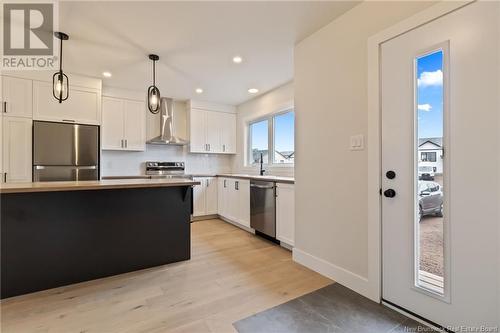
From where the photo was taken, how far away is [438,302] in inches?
61.1

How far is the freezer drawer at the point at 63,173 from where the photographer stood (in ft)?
11.0

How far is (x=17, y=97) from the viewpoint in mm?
3283

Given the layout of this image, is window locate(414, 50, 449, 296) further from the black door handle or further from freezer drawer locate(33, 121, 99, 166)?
freezer drawer locate(33, 121, 99, 166)

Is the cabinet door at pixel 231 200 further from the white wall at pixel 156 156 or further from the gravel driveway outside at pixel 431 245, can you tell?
the gravel driveway outside at pixel 431 245

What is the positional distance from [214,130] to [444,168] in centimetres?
428

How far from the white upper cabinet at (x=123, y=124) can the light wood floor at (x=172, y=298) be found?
2.67 m

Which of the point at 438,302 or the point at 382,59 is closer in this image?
the point at 438,302

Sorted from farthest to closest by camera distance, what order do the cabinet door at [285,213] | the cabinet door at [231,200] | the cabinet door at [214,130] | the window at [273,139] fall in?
the cabinet door at [214,130] < the cabinet door at [231,200] < the window at [273,139] < the cabinet door at [285,213]

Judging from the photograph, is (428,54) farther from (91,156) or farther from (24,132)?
(24,132)

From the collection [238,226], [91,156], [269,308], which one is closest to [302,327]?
[269,308]

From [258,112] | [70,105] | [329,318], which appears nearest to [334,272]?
[329,318]

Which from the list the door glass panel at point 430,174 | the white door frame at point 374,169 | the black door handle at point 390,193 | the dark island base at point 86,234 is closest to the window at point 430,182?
the door glass panel at point 430,174

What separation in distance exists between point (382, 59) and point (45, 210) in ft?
10.3

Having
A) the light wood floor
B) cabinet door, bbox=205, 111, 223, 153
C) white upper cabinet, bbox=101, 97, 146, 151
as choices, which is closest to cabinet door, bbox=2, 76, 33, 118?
white upper cabinet, bbox=101, 97, 146, 151
